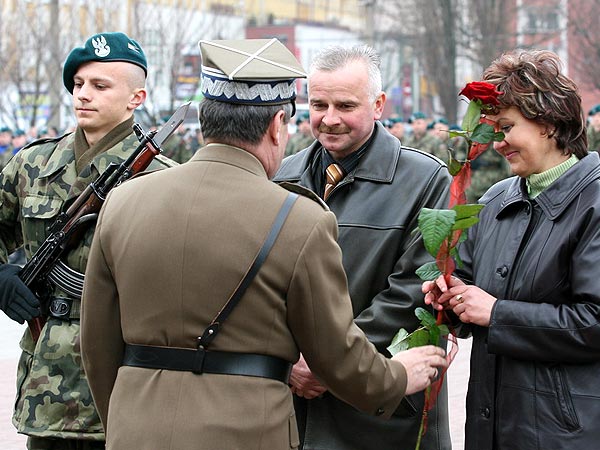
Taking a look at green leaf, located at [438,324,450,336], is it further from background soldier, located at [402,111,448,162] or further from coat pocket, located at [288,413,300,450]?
background soldier, located at [402,111,448,162]

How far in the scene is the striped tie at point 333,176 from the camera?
4.49m

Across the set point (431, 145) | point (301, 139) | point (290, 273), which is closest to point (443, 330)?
point (290, 273)

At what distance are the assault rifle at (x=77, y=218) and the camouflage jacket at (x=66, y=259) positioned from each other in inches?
2.4

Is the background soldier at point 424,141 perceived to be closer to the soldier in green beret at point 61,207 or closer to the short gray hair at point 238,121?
the soldier in green beret at point 61,207

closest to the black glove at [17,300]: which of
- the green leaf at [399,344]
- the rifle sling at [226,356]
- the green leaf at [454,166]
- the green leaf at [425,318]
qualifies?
the rifle sling at [226,356]

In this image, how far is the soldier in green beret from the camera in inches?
Result: 176

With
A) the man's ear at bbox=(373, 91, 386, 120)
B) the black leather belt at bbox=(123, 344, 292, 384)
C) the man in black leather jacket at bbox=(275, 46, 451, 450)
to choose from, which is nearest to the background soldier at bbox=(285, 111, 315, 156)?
the man's ear at bbox=(373, 91, 386, 120)

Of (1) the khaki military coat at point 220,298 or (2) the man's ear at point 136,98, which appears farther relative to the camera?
(2) the man's ear at point 136,98

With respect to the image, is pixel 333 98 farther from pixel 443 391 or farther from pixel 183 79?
pixel 183 79

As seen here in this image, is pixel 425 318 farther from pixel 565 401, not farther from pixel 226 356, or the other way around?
pixel 226 356

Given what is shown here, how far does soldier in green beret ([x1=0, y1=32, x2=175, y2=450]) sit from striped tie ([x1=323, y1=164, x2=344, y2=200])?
2.33 feet

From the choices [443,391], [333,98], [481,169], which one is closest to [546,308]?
[443,391]

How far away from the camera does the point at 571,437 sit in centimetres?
366

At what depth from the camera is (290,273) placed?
317cm
